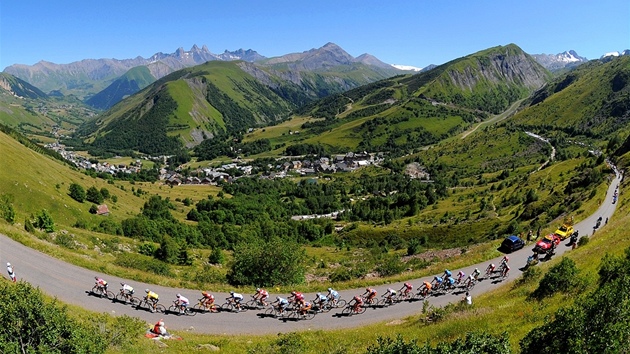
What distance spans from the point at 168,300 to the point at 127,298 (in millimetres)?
3129

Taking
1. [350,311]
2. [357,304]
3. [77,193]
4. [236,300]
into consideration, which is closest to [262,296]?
[236,300]

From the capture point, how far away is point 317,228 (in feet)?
387

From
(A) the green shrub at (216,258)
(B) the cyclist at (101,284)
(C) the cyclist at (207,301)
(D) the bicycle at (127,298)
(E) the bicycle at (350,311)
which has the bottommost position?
(A) the green shrub at (216,258)

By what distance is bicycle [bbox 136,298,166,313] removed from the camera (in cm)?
2920

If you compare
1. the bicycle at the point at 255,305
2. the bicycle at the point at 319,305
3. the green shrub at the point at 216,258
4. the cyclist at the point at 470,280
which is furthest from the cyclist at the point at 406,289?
the green shrub at the point at 216,258

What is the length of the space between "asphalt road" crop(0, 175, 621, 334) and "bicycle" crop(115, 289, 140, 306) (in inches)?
20.7

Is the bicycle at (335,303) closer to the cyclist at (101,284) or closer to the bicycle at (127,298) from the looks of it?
the bicycle at (127,298)

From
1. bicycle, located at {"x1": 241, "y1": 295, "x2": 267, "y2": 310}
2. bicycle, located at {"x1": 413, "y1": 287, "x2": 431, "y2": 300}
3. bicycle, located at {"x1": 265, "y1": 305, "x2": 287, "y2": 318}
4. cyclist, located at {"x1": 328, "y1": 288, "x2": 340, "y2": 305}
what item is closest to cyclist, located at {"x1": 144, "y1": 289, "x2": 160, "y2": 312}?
bicycle, located at {"x1": 241, "y1": 295, "x2": 267, "y2": 310}

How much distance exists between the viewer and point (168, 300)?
31.4 meters

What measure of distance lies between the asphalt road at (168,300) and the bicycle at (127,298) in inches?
20.7

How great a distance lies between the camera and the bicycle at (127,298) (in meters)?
29.8

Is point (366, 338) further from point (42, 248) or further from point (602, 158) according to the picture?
point (602, 158)

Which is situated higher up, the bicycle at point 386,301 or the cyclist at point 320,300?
the cyclist at point 320,300

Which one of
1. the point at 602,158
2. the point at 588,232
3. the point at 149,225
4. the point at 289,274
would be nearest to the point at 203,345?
the point at 289,274
